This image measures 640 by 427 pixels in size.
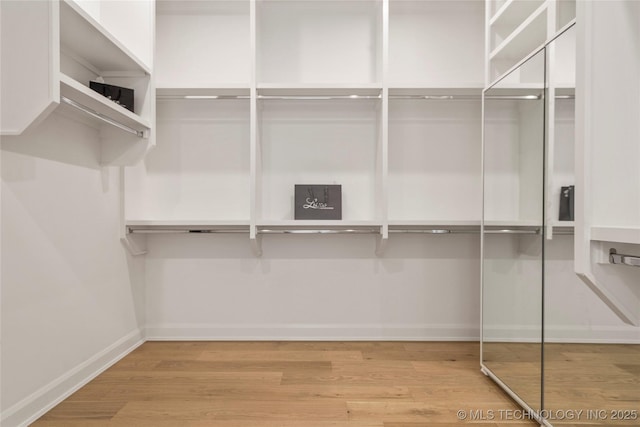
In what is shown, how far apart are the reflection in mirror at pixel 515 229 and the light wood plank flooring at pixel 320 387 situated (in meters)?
0.15

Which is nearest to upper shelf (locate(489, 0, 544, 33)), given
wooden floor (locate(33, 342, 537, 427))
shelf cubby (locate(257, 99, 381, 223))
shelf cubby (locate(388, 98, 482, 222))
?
shelf cubby (locate(388, 98, 482, 222))

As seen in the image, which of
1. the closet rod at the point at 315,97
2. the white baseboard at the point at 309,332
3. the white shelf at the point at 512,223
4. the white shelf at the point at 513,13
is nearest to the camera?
the white shelf at the point at 512,223

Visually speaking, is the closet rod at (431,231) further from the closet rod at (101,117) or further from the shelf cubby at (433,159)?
the closet rod at (101,117)

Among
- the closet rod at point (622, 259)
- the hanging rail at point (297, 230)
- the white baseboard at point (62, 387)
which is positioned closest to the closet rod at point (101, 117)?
the hanging rail at point (297, 230)

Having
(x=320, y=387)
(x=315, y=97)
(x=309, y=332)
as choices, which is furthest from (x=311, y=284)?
(x=315, y=97)

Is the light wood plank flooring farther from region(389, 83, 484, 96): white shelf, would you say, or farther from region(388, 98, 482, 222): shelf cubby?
region(389, 83, 484, 96): white shelf

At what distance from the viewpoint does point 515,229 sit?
176 cm

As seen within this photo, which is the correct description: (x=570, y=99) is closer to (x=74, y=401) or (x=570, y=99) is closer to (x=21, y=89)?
(x=21, y=89)

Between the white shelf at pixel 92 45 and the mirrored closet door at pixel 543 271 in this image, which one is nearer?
the mirrored closet door at pixel 543 271

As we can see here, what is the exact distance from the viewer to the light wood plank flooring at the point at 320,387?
1.40 m

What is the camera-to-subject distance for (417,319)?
2705 millimetres

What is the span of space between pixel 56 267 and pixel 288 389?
122cm

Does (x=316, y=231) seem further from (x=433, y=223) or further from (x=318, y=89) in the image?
(x=318, y=89)

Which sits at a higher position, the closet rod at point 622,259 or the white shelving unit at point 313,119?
the white shelving unit at point 313,119
